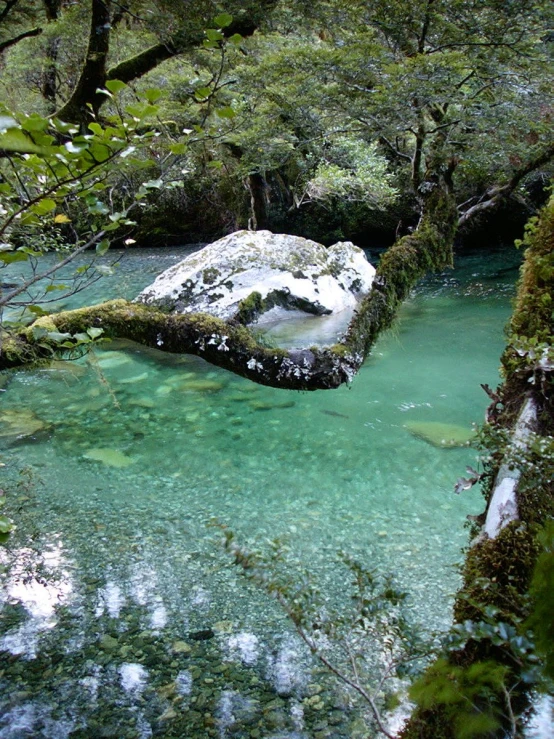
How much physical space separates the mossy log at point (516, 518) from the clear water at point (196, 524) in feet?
4.43

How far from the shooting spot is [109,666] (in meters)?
3.00

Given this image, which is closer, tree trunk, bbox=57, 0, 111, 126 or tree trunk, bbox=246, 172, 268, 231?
tree trunk, bbox=57, 0, 111, 126

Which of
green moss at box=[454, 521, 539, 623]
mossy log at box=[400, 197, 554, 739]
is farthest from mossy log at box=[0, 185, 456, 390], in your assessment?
green moss at box=[454, 521, 539, 623]

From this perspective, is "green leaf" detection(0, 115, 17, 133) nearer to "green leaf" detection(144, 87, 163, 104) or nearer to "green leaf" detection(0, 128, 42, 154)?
"green leaf" detection(0, 128, 42, 154)

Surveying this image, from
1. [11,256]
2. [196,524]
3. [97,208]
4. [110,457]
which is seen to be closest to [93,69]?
[110,457]

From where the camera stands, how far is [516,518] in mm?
1884

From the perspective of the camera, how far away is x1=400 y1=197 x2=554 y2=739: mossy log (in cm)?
145

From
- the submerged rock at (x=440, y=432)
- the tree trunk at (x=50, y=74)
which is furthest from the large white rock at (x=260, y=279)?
the tree trunk at (x=50, y=74)

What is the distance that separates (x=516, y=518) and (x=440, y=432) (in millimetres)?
4071

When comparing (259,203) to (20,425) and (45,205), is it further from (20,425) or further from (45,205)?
(45,205)

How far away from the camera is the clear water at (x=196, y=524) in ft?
9.24

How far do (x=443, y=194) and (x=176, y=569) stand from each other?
351cm

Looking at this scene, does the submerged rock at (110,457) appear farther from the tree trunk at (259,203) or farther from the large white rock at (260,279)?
the tree trunk at (259,203)

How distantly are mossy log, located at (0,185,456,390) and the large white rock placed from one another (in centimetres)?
327
